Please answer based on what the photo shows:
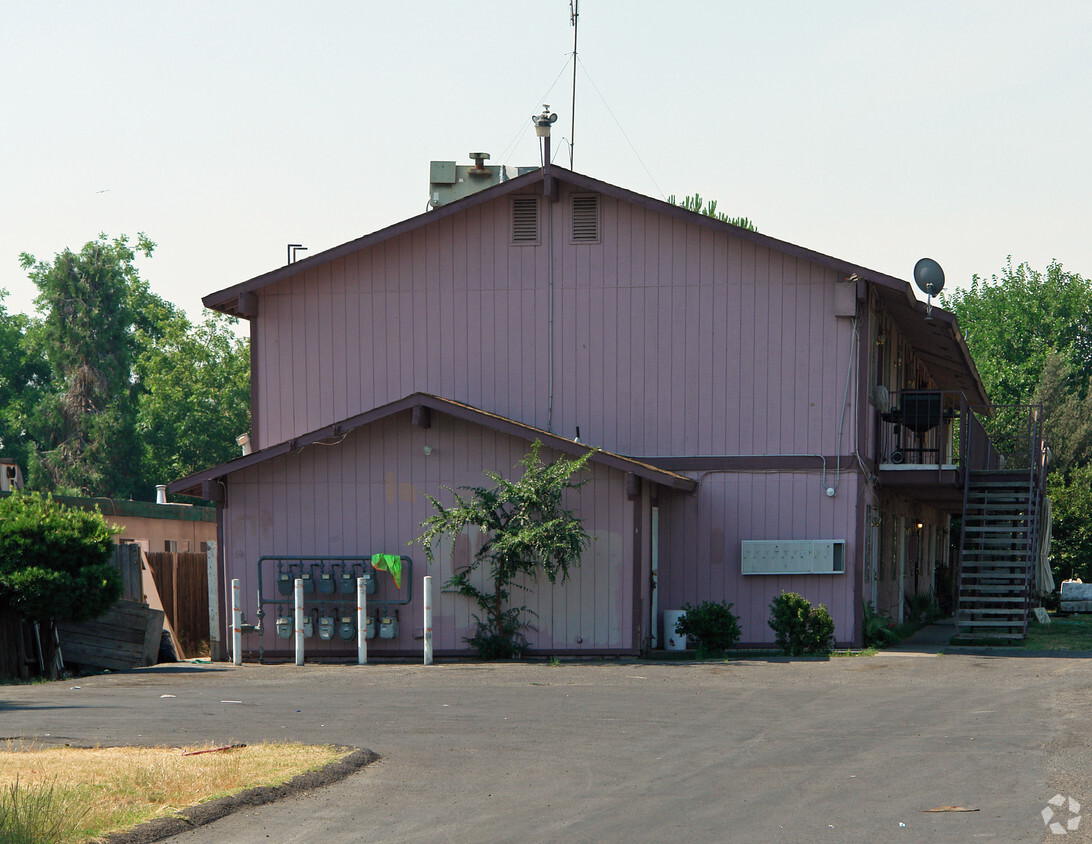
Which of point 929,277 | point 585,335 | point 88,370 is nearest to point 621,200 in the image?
point 585,335

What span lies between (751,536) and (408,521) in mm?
5414

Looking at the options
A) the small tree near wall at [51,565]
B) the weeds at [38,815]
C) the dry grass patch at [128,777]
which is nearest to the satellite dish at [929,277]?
the small tree near wall at [51,565]

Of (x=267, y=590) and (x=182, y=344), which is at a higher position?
(x=182, y=344)

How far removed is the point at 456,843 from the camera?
7.93 metres

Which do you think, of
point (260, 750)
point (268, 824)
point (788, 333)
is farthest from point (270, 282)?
point (268, 824)

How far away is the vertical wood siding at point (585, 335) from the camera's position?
71.2ft

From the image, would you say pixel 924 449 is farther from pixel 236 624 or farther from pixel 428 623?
pixel 236 624

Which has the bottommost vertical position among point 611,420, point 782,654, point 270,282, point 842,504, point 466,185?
point 782,654

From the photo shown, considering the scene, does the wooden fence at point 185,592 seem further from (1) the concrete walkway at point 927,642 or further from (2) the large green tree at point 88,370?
(2) the large green tree at point 88,370

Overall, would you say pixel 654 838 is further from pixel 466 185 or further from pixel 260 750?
pixel 466 185

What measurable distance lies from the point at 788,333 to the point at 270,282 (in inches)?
336

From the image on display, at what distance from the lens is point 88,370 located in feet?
199

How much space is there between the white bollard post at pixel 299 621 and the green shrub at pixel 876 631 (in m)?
8.76

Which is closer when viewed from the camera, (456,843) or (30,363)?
(456,843)
